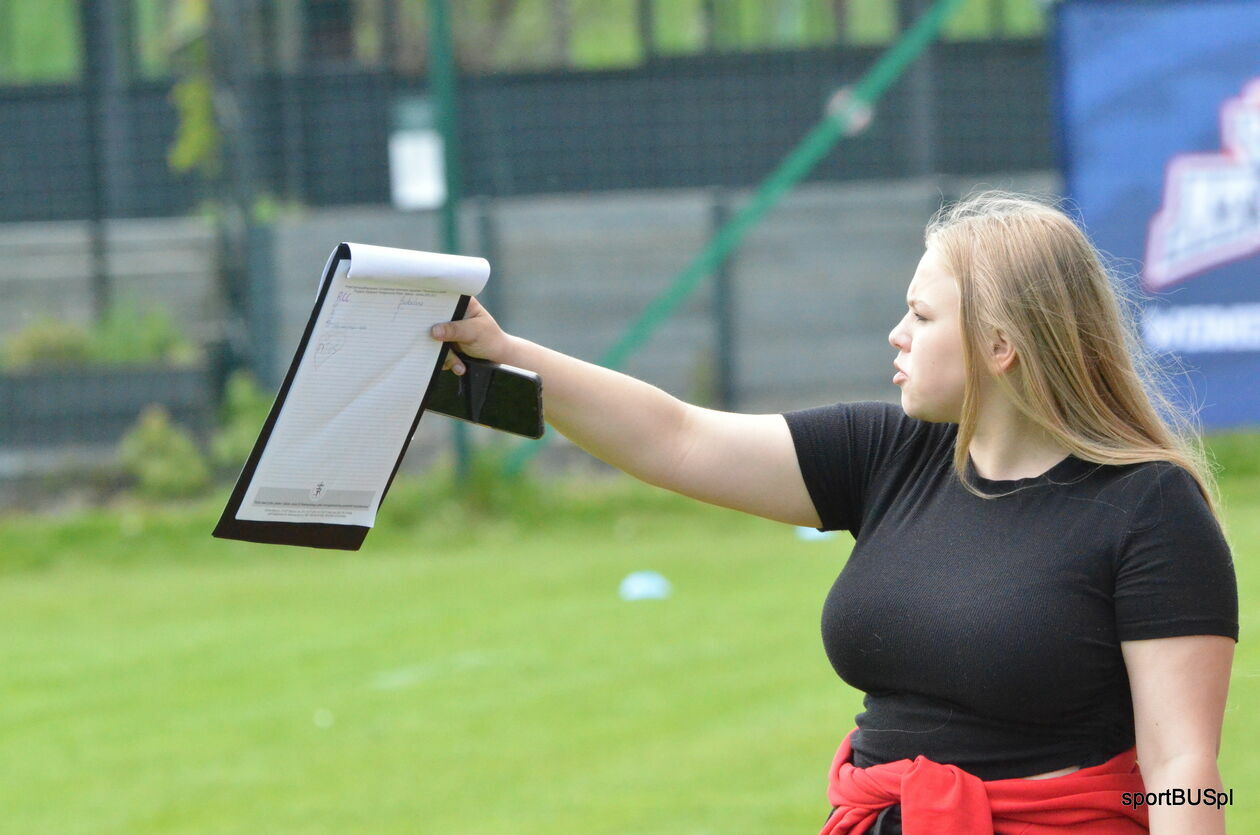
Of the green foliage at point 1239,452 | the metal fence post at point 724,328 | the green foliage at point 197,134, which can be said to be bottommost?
the green foliage at point 1239,452

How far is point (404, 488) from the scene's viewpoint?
8688 millimetres

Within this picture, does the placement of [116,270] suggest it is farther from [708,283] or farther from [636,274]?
[708,283]

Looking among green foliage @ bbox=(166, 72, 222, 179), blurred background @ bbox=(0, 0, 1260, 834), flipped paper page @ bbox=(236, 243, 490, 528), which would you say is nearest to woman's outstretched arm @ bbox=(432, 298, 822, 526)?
flipped paper page @ bbox=(236, 243, 490, 528)

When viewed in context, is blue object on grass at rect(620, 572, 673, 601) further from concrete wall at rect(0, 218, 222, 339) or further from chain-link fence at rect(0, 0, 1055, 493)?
concrete wall at rect(0, 218, 222, 339)

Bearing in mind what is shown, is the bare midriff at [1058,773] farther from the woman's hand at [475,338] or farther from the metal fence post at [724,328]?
the metal fence post at [724,328]

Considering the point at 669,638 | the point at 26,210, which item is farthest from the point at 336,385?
the point at 26,210

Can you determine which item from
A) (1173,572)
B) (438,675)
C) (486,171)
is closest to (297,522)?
(1173,572)

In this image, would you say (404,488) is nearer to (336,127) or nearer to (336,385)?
(336,127)

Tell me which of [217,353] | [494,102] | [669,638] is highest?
[494,102]

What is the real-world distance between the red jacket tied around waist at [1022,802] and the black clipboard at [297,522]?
868mm

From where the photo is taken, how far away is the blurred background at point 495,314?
527 cm


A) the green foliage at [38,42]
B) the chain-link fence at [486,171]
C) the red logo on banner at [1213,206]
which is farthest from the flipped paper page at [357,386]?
the green foliage at [38,42]

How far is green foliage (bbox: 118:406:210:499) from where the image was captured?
889 centimetres

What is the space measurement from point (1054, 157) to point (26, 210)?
625 cm
